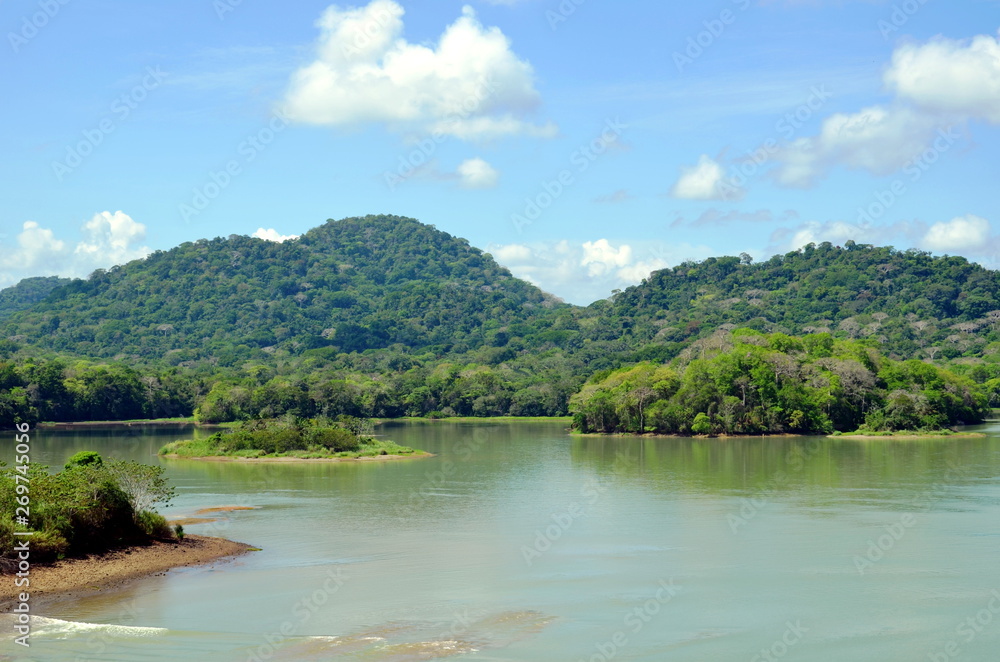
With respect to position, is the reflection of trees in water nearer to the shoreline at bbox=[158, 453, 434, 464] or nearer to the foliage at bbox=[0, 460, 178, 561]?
the shoreline at bbox=[158, 453, 434, 464]

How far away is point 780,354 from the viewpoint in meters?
86.2

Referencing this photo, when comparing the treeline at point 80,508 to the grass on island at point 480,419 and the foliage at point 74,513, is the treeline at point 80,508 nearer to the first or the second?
the foliage at point 74,513

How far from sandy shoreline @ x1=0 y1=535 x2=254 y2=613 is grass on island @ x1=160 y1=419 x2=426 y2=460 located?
32.7m

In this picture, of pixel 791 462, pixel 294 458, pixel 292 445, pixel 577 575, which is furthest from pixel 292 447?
pixel 577 575

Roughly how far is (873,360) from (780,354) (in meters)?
10.5

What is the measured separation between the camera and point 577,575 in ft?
85.7

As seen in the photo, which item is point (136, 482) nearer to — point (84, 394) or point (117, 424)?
point (117, 424)

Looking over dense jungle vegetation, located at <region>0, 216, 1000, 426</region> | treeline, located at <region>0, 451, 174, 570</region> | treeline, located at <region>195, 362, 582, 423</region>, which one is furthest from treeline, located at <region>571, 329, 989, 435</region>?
treeline, located at <region>0, 451, 174, 570</region>

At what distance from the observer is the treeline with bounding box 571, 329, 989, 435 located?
80938 millimetres

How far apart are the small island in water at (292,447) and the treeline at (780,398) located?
26.2m

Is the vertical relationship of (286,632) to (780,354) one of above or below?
below

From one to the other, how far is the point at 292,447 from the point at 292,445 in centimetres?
13

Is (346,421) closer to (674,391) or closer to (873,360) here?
(674,391)

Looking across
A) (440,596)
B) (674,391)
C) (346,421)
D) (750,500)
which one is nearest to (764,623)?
(440,596)
